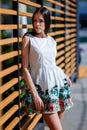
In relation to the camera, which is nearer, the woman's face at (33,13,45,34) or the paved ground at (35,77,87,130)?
the woman's face at (33,13,45,34)

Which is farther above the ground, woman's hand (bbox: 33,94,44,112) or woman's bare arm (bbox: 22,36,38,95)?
woman's bare arm (bbox: 22,36,38,95)

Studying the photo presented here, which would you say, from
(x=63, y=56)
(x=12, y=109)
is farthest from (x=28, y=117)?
(x=63, y=56)

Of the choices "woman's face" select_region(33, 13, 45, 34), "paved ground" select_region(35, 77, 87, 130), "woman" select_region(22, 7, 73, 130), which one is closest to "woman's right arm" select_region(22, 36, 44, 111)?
"woman" select_region(22, 7, 73, 130)

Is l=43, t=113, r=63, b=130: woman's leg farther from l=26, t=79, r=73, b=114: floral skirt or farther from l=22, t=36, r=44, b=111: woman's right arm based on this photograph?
l=22, t=36, r=44, b=111: woman's right arm

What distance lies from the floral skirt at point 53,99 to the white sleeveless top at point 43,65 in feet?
0.13

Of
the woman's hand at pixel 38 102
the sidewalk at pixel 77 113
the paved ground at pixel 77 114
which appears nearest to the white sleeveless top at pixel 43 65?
the woman's hand at pixel 38 102

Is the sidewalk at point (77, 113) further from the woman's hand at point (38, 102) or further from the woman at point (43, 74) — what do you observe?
the woman's hand at point (38, 102)

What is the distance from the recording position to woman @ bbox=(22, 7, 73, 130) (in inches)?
151

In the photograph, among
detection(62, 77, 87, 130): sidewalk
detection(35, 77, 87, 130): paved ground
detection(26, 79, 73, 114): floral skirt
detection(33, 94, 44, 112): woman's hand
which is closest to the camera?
detection(33, 94, 44, 112): woman's hand

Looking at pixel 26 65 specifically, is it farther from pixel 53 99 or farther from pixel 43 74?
pixel 53 99

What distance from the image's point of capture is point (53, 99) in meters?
3.89

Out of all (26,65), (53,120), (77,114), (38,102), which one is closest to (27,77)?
(26,65)

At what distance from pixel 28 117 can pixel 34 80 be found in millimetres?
1240

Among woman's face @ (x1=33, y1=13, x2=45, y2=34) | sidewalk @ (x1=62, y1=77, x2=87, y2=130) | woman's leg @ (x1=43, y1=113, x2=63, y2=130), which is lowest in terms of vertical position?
sidewalk @ (x1=62, y1=77, x2=87, y2=130)
